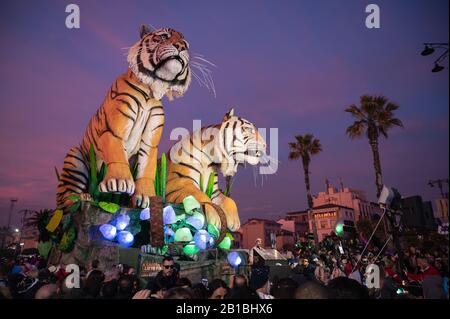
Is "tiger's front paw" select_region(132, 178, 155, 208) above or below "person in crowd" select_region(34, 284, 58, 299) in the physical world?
above

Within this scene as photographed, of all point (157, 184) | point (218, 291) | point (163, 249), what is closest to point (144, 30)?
point (157, 184)

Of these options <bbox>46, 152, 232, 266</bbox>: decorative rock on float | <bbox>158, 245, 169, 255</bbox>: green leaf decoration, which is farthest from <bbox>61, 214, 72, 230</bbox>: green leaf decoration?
<bbox>158, 245, 169, 255</bbox>: green leaf decoration

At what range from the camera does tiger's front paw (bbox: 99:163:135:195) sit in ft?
23.4

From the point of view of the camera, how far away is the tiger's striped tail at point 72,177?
810 cm

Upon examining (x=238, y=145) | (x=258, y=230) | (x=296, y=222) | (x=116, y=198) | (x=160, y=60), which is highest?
(x=160, y=60)

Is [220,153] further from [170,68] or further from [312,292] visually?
[312,292]

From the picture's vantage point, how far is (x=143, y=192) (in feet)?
26.8

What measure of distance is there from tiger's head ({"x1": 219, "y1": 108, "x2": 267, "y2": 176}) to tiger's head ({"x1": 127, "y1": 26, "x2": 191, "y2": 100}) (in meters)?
2.58

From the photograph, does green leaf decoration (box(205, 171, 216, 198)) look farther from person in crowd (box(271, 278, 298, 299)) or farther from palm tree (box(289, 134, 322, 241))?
palm tree (box(289, 134, 322, 241))

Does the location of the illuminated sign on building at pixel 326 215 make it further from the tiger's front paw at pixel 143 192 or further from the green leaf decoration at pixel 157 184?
the tiger's front paw at pixel 143 192

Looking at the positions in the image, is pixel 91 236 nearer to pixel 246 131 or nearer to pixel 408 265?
pixel 246 131

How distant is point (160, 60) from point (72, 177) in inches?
153

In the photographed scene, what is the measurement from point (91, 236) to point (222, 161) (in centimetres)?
473

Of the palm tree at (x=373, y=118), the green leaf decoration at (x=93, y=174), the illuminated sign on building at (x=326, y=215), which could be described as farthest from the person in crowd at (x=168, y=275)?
the illuminated sign on building at (x=326, y=215)
